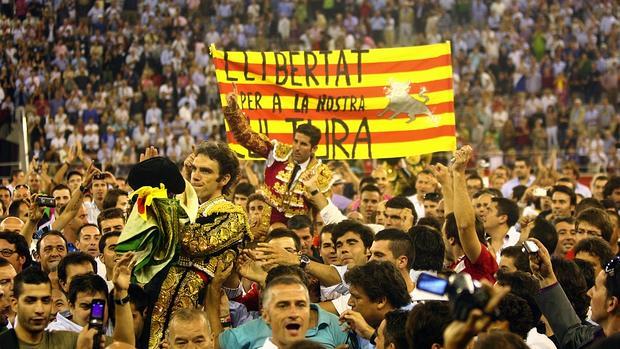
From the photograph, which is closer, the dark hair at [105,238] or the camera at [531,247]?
the camera at [531,247]

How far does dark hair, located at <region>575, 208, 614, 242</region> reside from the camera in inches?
361

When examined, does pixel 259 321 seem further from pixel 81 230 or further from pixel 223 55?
pixel 223 55

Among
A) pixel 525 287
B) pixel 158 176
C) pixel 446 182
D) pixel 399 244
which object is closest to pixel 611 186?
pixel 446 182

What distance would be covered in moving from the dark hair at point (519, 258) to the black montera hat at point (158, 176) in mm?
2061

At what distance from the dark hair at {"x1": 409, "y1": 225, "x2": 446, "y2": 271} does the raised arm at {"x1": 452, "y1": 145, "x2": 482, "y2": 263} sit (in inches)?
5.9

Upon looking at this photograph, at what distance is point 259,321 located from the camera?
660 centimetres

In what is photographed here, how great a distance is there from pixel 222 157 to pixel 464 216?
5.37ft

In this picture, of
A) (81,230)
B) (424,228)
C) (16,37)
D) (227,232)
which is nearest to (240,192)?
(81,230)

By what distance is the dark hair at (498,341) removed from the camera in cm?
456

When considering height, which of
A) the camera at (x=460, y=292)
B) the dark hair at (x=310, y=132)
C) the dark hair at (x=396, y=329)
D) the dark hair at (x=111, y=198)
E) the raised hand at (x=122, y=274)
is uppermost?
the camera at (x=460, y=292)

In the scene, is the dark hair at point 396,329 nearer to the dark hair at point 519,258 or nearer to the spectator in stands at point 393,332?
the spectator in stands at point 393,332

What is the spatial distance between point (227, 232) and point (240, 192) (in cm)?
546

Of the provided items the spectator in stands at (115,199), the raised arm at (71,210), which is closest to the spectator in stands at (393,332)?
the raised arm at (71,210)

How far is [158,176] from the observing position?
21.9 ft
